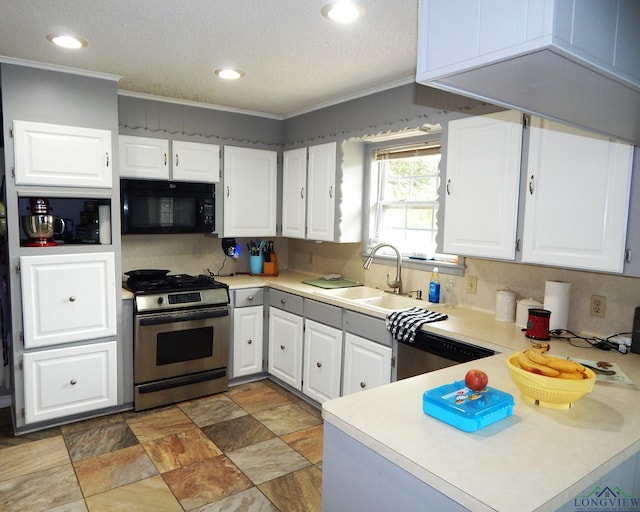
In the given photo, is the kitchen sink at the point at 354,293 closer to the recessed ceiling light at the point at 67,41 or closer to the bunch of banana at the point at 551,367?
the bunch of banana at the point at 551,367

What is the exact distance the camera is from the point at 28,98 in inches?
111

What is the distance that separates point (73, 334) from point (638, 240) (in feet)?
10.7

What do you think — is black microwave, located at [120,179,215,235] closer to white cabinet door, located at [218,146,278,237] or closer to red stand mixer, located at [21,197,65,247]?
white cabinet door, located at [218,146,278,237]

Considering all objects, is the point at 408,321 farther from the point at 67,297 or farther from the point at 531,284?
the point at 67,297

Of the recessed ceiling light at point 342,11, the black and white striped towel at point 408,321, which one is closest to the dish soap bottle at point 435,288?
the black and white striped towel at point 408,321

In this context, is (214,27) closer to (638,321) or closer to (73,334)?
(73,334)

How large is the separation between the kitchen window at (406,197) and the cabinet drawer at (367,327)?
0.73 metres

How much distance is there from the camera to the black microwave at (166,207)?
11.4ft

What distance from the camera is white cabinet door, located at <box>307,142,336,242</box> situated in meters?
3.65

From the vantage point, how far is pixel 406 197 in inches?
140

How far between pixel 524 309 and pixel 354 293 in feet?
4.36

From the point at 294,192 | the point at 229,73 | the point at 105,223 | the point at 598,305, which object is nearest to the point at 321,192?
the point at 294,192

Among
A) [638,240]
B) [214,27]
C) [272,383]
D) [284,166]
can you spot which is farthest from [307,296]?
[638,240]

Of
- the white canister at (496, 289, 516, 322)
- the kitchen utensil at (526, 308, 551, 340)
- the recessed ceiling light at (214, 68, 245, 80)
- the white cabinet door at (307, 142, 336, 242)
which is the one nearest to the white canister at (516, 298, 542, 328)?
the white canister at (496, 289, 516, 322)
